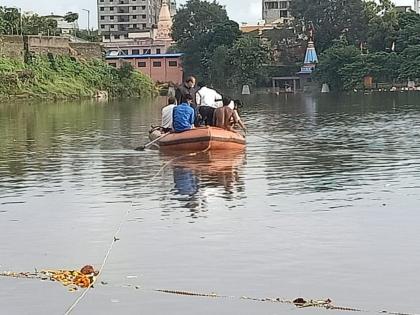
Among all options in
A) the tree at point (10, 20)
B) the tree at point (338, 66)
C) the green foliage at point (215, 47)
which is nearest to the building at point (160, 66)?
the green foliage at point (215, 47)

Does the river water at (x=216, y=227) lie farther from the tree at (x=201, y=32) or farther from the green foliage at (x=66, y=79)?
the tree at (x=201, y=32)

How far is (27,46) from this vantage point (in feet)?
200

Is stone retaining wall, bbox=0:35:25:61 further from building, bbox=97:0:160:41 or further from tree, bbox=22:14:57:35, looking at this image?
building, bbox=97:0:160:41

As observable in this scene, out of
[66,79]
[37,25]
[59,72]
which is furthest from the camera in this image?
[37,25]

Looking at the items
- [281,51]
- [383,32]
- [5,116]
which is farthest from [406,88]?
[5,116]

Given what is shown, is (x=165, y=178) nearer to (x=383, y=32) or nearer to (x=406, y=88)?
(x=406, y=88)

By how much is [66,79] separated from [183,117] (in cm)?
4562

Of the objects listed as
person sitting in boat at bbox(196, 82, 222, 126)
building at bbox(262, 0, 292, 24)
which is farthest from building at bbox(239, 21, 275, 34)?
person sitting in boat at bbox(196, 82, 222, 126)

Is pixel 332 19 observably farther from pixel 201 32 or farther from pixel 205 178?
pixel 205 178

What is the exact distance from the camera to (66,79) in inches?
2419

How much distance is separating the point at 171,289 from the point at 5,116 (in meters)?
30.0

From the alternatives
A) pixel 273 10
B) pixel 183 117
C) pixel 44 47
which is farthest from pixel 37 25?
pixel 183 117

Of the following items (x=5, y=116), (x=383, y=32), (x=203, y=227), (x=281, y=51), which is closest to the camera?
(x=203, y=227)

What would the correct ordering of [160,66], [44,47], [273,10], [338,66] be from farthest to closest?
[273,10] → [160,66] → [338,66] → [44,47]
